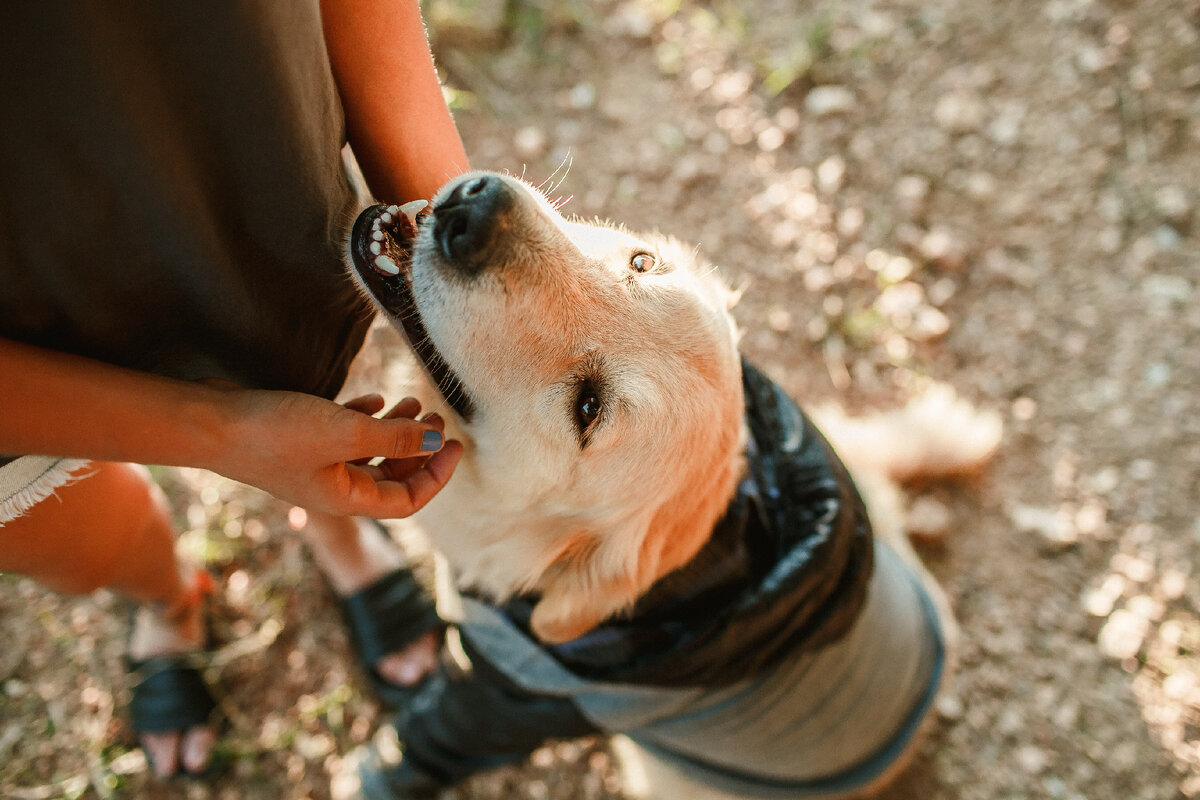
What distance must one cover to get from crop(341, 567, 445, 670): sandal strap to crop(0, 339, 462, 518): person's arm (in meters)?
1.16

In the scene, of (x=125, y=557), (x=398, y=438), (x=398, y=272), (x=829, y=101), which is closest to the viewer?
(x=398, y=438)

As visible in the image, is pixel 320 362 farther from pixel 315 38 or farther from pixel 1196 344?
pixel 1196 344

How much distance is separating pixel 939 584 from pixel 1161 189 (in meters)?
1.81

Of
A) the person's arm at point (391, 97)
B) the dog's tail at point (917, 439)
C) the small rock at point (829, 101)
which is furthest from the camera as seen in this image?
the small rock at point (829, 101)

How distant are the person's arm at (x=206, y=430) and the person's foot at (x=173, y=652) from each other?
1333 mm

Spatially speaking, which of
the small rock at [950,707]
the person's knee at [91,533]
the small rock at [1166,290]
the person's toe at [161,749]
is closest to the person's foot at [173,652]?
the person's toe at [161,749]

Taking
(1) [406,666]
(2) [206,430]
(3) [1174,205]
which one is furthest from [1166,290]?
(2) [206,430]

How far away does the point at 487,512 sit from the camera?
1.45 m

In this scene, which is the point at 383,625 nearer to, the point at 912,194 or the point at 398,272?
the point at 398,272

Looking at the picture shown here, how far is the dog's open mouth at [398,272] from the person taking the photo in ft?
3.82

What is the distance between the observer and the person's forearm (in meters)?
0.81

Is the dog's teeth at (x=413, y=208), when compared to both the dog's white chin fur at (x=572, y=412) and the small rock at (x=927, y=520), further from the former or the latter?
the small rock at (x=927, y=520)

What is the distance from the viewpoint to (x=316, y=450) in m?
0.99

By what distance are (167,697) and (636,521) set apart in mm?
1553
